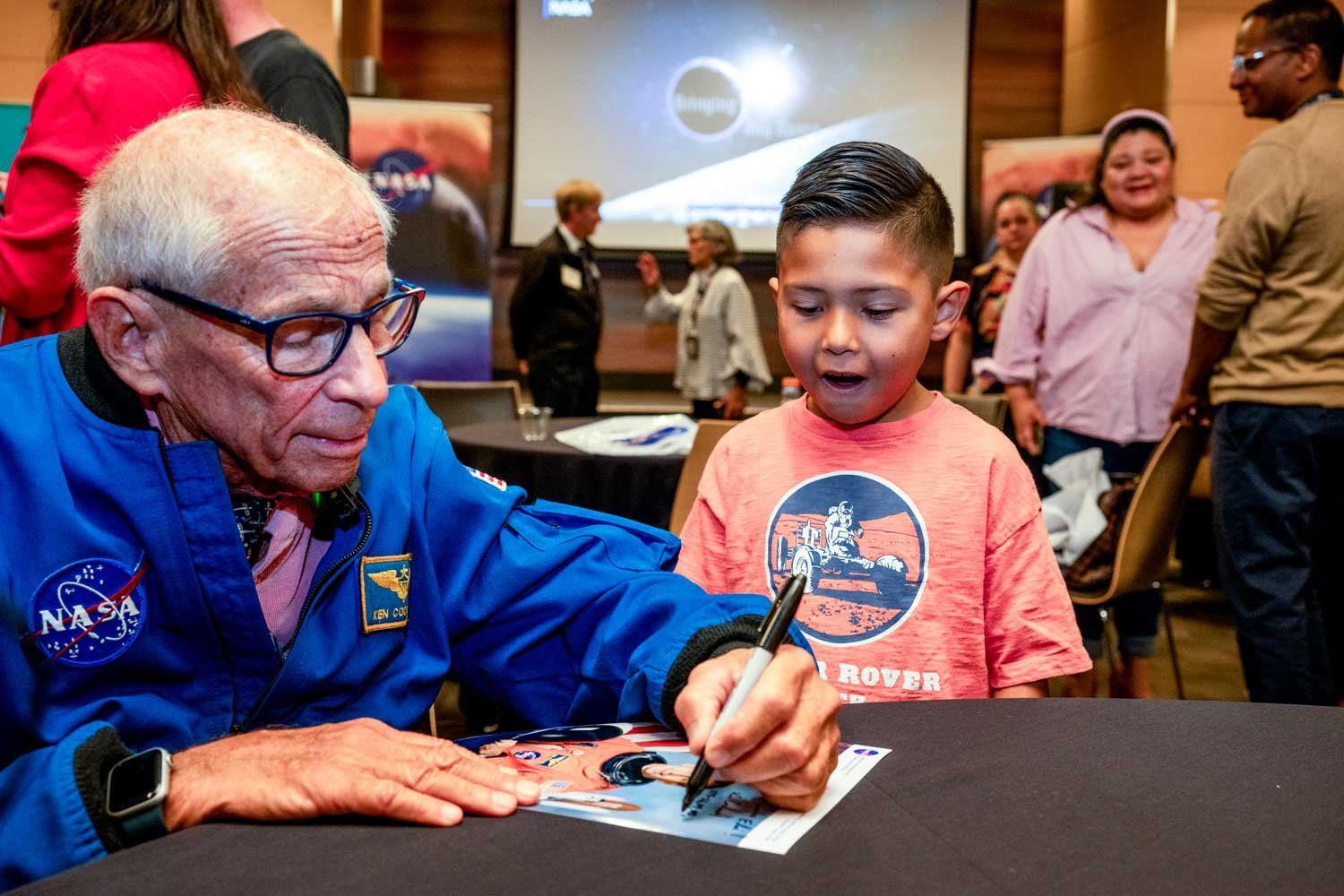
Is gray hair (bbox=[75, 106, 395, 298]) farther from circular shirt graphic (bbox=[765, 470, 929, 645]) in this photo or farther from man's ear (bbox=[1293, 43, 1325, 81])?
man's ear (bbox=[1293, 43, 1325, 81])

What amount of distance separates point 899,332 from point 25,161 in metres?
1.32

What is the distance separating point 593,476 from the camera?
322cm

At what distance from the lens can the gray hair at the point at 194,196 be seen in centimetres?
95

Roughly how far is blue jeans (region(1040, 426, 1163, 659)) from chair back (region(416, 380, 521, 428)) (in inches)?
92.0

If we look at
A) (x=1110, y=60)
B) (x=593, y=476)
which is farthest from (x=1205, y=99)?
(x=593, y=476)

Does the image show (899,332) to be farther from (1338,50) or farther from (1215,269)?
(1338,50)

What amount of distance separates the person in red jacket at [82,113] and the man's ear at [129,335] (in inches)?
32.0

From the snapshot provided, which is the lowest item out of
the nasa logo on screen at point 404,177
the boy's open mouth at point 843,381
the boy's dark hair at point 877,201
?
the boy's open mouth at point 843,381

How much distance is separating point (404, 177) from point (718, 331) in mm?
2485

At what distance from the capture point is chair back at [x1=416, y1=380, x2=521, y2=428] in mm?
4693

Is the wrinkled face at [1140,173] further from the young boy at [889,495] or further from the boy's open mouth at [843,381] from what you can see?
the boy's open mouth at [843,381]

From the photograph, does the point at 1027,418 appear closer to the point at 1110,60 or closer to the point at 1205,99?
the point at 1205,99

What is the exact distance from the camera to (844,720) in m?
0.97

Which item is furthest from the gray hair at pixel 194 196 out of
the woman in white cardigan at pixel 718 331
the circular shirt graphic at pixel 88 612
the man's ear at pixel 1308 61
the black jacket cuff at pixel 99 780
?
the woman in white cardigan at pixel 718 331
